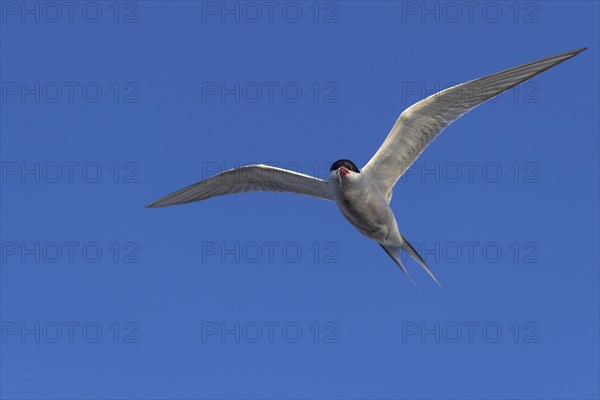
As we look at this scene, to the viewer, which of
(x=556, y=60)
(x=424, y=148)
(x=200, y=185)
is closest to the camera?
(x=556, y=60)

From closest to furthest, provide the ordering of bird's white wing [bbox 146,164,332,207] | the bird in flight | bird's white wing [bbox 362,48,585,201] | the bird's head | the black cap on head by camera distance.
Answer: the bird's head < the black cap on head < the bird in flight < bird's white wing [bbox 362,48,585,201] < bird's white wing [bbox 146,164,332,207]

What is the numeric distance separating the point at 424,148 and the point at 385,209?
158 cm

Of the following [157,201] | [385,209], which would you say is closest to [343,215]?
[385,209]

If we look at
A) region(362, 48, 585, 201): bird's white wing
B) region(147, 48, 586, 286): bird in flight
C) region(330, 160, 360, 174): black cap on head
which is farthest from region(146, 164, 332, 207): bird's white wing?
region(362, 48, 585, 201): bird's white wing

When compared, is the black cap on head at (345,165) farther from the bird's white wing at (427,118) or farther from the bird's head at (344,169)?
the bird's white wing at (427,118)

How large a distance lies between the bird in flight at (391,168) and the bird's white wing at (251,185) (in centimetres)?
2

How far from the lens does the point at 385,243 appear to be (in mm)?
13914

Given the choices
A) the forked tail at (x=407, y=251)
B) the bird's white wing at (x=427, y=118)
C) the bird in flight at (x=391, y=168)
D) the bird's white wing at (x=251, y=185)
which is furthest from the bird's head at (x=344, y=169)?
the forked tail at (x=407, y=251)

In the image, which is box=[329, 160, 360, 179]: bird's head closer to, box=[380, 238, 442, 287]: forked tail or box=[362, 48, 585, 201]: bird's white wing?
box=[362, 48, 585, 201]: bird's white wing

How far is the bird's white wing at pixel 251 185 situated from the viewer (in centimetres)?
1398

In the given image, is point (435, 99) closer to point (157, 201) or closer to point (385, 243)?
point (385, 243)

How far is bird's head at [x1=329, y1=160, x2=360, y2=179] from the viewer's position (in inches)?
492

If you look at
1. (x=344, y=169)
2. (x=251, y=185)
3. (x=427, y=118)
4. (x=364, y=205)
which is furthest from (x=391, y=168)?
(x=251, y=185)

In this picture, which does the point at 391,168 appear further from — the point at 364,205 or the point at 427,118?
the point at 364,205
